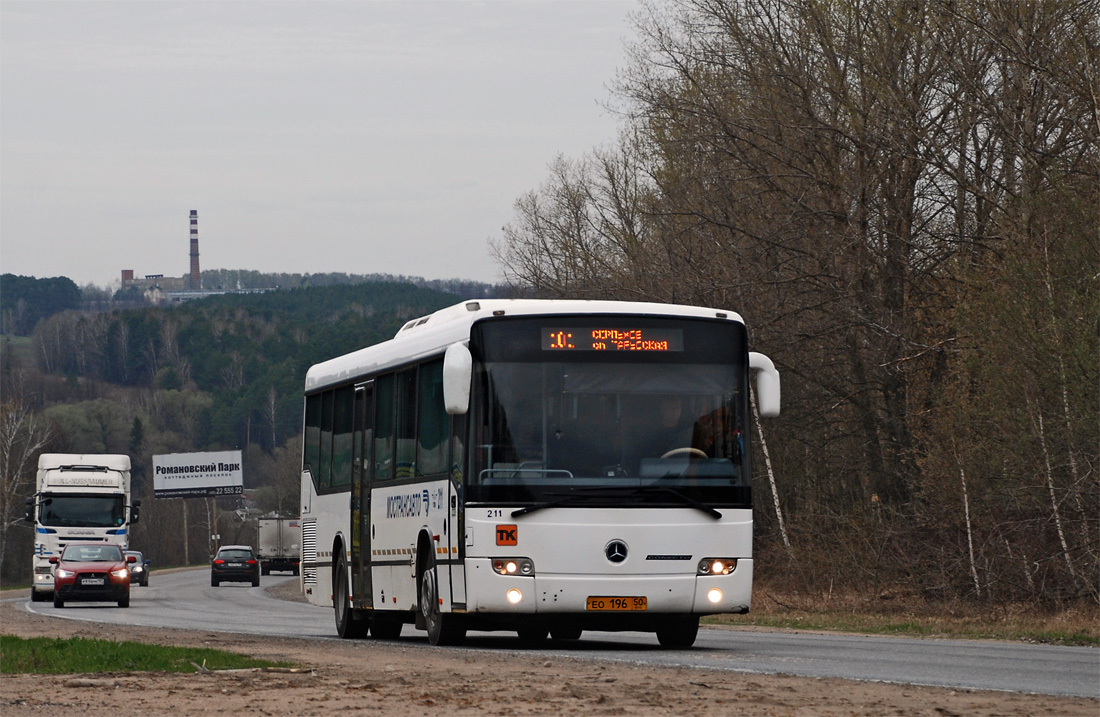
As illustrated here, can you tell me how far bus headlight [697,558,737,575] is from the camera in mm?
16734

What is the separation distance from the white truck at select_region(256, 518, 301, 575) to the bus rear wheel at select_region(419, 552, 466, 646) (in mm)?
71323

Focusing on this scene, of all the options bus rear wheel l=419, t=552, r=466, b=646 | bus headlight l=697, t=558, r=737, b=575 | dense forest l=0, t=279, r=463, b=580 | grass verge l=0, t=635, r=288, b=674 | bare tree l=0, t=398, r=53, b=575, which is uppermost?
dense forest l=0, t=279, r=463, b=580

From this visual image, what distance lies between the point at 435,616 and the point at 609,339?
10.9 ft

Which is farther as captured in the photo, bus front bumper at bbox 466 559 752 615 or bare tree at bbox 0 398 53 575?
bare tree at bbox 0 398 53 575

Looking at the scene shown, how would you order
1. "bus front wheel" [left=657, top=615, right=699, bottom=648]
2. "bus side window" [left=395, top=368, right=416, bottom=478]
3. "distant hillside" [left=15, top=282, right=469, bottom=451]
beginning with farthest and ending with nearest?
"distant hillside" [left=15, top=282, right=469, bottom=451] < "bus side window" [left=395, top=368, right=416, bottom=478] < "bus front wheel" [left=657, top=615, right=699, bottom=648]

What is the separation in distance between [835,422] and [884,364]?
11.9 feet

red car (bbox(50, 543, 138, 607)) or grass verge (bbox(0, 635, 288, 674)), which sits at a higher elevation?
red car (bbox(50, 543, 138, 607))

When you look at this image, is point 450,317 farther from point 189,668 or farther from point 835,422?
point 835,422

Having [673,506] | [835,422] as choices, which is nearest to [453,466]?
[673,506]


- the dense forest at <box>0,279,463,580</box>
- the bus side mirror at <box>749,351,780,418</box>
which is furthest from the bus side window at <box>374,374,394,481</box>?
the dense forest at <box>0,279,463,580</box>

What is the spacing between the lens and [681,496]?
1669cm

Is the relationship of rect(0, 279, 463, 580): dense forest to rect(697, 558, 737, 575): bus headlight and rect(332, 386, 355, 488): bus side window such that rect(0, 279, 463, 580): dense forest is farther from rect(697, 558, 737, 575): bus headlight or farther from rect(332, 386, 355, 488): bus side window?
rect(697, 558, 737, 575): bus headlight

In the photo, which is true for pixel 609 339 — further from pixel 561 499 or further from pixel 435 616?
pixel 435 616

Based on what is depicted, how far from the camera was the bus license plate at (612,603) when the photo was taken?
54.2ft
